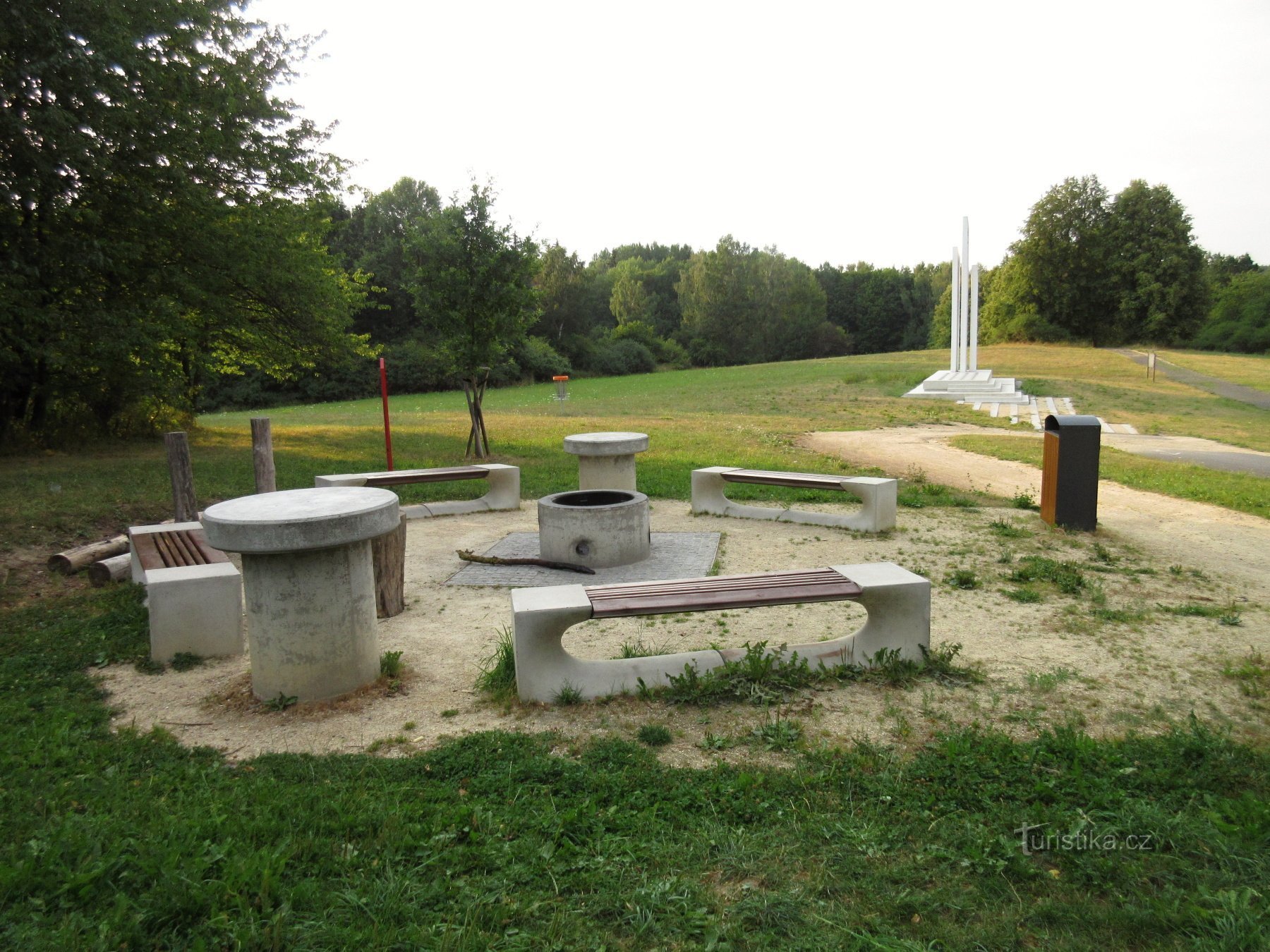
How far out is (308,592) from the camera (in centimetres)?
416

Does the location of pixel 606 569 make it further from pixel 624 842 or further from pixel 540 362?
pixel 540 362

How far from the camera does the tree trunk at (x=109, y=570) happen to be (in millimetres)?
6715

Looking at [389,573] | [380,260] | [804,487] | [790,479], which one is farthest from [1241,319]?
[389,573]

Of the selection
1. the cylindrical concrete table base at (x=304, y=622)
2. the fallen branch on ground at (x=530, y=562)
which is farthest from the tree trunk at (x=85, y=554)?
the cylindrical concrete table base at (x=304, y=622)

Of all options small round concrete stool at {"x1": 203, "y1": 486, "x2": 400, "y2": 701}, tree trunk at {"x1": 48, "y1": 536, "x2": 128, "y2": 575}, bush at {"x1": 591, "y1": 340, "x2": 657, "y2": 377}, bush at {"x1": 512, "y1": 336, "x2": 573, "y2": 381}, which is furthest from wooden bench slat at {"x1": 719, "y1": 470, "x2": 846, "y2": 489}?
bush at {"x1": 591, "y1": 340, "x2": 657, "y2": 377}

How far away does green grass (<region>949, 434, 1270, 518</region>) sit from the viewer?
9.57 metres

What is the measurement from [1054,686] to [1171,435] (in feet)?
51.5

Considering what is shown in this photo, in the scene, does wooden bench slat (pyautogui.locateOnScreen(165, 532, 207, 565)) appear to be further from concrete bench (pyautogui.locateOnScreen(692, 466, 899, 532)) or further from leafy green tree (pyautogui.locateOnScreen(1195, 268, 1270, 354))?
leafy green tree (pyautogui.locateOnScreen(1195, 268, 1270, 354))

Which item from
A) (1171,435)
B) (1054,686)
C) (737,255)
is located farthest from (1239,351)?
(1054,686)

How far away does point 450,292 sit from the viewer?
13.4 meters

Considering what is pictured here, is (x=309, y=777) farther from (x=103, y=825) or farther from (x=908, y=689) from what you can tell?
(x=908, y=689)

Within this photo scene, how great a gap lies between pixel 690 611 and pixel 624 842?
1.53 meters

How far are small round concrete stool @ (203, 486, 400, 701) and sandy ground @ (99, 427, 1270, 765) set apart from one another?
168 millimetres

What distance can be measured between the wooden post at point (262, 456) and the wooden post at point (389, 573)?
8.57 feet
